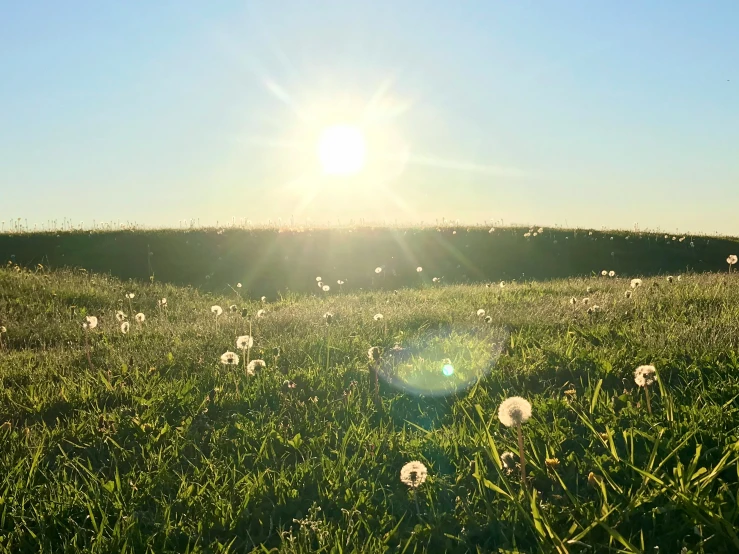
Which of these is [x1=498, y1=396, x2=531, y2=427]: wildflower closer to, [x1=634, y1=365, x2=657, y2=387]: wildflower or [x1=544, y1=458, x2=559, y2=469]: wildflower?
[x1=544, y1=458, x2=559, y2=469]: wildflower

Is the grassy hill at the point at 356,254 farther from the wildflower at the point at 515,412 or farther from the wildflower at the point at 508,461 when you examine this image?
the wildflower at the point at 515,412

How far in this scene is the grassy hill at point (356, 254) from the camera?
17.1m

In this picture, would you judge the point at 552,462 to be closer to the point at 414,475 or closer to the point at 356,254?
the point at 414,475

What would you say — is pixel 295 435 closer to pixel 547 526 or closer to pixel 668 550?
pixel 547 526

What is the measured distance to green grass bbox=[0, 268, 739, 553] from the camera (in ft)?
8.54

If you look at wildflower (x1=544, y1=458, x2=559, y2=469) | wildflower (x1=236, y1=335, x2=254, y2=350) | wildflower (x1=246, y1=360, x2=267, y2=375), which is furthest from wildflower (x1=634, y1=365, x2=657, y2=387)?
wildflower (x1=236, y1=335, x2=254, y2=350)

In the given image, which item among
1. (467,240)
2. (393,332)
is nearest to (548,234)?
(467,240)

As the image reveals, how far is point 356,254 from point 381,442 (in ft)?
51.6

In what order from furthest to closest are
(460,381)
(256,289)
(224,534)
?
(256,289)
(460,381)
(224,534)

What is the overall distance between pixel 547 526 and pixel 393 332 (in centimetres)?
414

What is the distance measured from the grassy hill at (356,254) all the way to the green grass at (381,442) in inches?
403

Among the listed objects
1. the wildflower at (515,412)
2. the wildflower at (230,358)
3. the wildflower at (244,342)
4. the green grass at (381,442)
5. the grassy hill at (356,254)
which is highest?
the grassy hill at (356,254)

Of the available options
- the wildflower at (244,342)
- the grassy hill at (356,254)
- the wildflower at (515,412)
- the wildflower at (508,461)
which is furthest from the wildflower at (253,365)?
the grassy hill at (356,254)

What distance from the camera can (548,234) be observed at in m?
21.9
